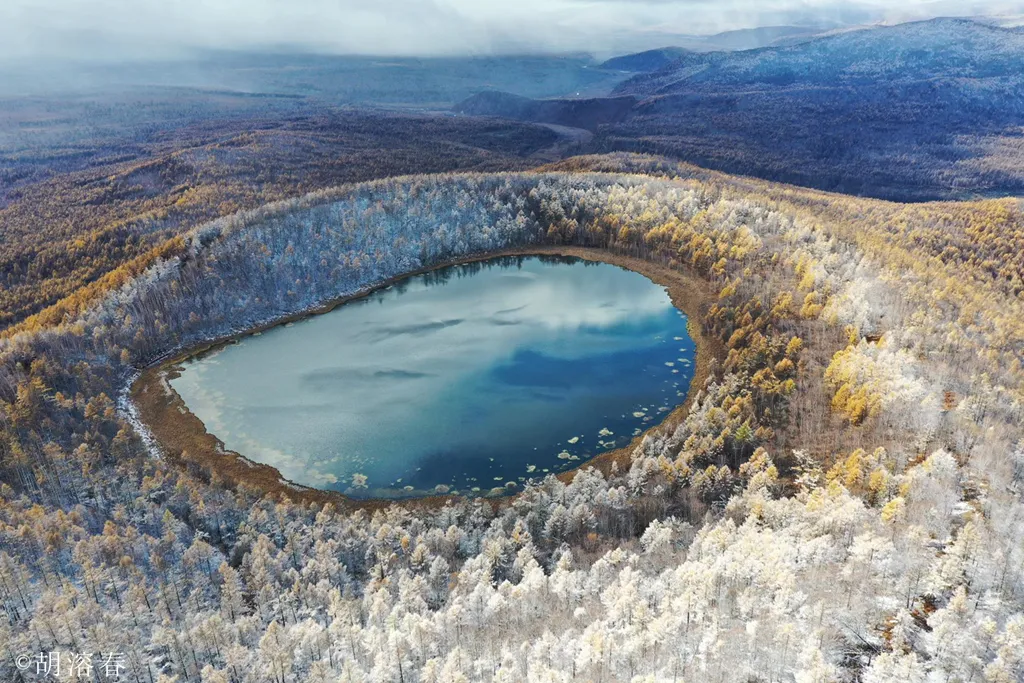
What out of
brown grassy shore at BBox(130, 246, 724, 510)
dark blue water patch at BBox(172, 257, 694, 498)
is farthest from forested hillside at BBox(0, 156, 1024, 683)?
dark blue water patch at BBox(172, 257, 694, 498)

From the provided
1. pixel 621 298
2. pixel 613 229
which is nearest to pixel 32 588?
pixel 621 298

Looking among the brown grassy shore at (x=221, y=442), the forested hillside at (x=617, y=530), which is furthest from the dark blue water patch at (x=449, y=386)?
the forested hillside at (x=617, y=530)

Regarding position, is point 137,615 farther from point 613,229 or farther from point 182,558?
point 613,229

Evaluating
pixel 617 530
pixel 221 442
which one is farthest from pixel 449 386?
pixel 617 530

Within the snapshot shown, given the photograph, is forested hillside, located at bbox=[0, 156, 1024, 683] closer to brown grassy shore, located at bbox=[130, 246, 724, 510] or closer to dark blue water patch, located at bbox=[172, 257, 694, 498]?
brown grassy shore, located at bbox=[130, 246, 724, 510]

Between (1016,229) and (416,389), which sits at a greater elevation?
(1016,229)

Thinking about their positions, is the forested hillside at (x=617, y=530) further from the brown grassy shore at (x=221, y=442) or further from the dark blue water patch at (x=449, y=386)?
the dark blue water patch at (x=449, y=386)
